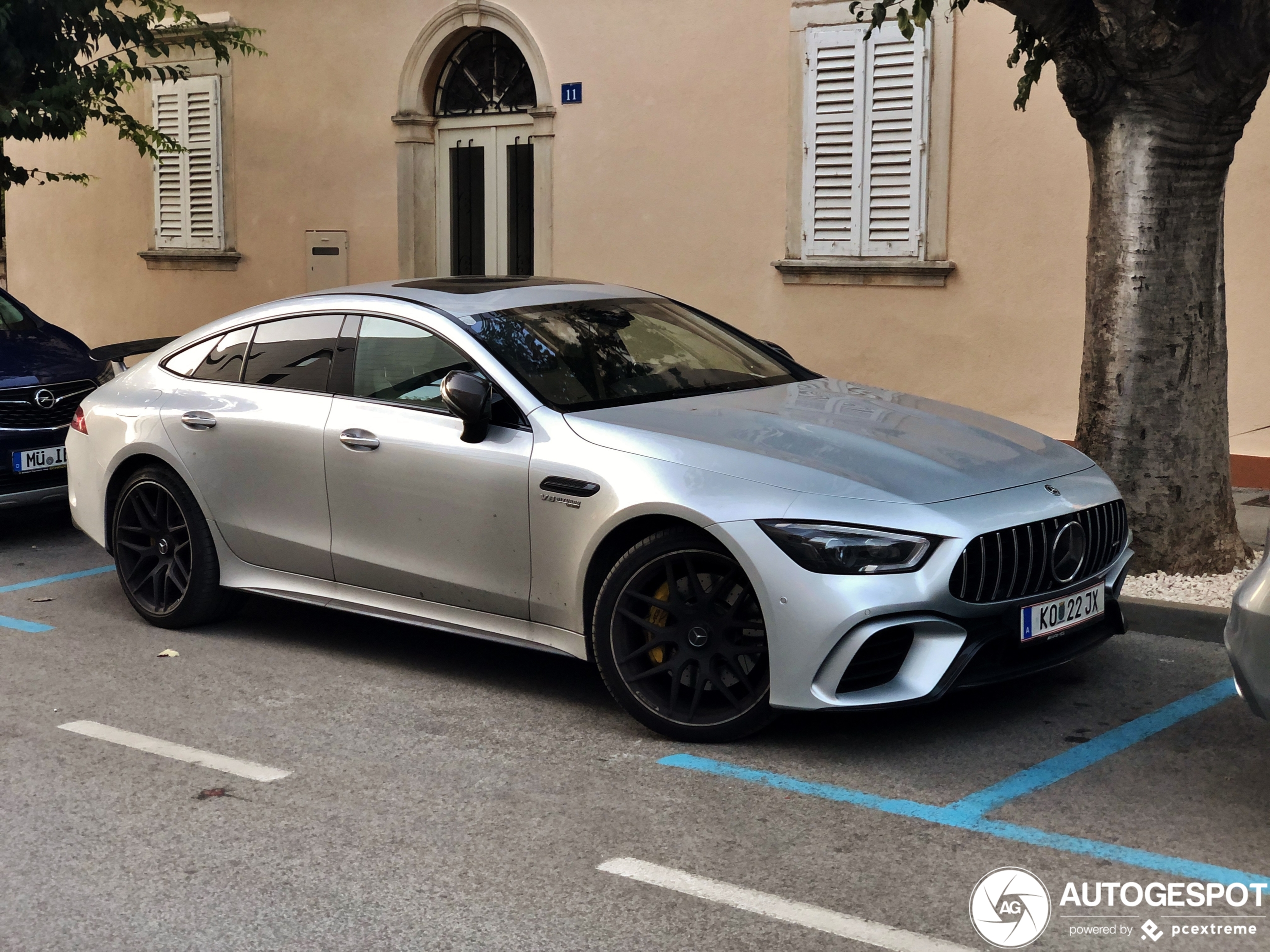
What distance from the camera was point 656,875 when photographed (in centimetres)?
383

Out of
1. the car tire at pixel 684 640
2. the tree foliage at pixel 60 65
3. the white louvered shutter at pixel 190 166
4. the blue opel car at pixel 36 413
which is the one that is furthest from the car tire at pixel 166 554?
the white louvered shutter at pixel 190 166

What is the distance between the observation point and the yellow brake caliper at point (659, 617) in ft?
16.0

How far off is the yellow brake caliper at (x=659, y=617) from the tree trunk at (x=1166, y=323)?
117 inches

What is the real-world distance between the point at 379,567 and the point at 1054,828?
8.99ft

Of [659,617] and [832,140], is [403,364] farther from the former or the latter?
[832,140]

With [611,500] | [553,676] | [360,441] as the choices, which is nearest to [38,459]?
[360,441]

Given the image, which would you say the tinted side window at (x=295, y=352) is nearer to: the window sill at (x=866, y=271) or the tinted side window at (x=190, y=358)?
the tinted side window at (x=190, y=358)

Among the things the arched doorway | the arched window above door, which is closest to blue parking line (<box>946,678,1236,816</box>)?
the arched doorway

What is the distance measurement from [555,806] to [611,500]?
3.53 feet

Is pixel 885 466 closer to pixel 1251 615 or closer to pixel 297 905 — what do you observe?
pixel 1251 615

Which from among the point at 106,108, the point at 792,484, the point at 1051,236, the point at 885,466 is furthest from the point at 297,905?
the point at 106,108

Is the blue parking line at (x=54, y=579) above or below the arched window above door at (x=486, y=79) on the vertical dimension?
below

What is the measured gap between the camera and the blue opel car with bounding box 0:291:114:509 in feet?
27.5

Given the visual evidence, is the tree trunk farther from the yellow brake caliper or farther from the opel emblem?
the yellow brake caliper
